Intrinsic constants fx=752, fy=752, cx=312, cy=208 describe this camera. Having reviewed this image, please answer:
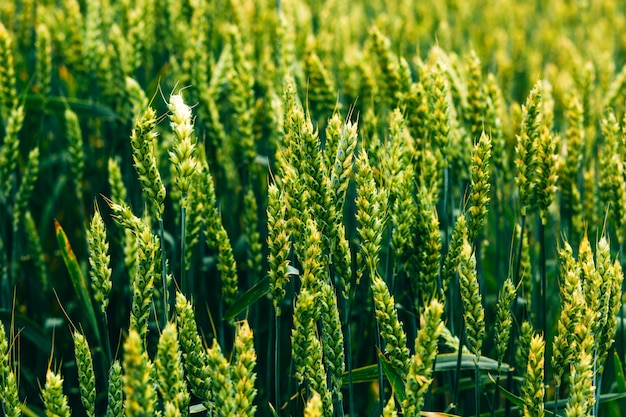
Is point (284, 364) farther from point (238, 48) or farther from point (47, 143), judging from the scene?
point (47, 143)

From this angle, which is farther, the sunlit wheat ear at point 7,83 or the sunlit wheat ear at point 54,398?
the sunlit wheat ear at point 7,83

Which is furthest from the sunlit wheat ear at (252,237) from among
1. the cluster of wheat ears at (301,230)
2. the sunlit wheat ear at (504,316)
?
the sunlit wheat ear at (504,316)

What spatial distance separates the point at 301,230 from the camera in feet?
4.06

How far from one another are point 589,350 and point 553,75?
1.87 meters

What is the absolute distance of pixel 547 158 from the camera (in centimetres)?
144

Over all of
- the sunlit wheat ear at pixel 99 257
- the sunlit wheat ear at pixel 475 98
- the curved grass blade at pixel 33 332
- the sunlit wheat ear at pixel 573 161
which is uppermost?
the sunlit wheat ear at pixel 475 98

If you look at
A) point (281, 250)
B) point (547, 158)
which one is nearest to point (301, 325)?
point (281, 250)

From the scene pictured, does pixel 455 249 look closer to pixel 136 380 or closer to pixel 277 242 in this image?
pixel 277 242

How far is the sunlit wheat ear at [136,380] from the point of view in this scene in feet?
3.28

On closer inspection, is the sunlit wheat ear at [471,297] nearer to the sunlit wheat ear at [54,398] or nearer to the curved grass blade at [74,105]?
the sunlit wheat ear at [54,398]

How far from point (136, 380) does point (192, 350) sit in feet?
0.71

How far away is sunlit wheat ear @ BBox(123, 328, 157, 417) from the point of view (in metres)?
1.00

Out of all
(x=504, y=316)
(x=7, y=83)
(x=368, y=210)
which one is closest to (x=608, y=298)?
(x=504, y=316)

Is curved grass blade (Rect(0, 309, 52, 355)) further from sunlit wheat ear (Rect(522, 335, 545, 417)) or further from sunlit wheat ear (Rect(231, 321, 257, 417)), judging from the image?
sunlit wheat ear (Rect(522, 335, 545, 417))
